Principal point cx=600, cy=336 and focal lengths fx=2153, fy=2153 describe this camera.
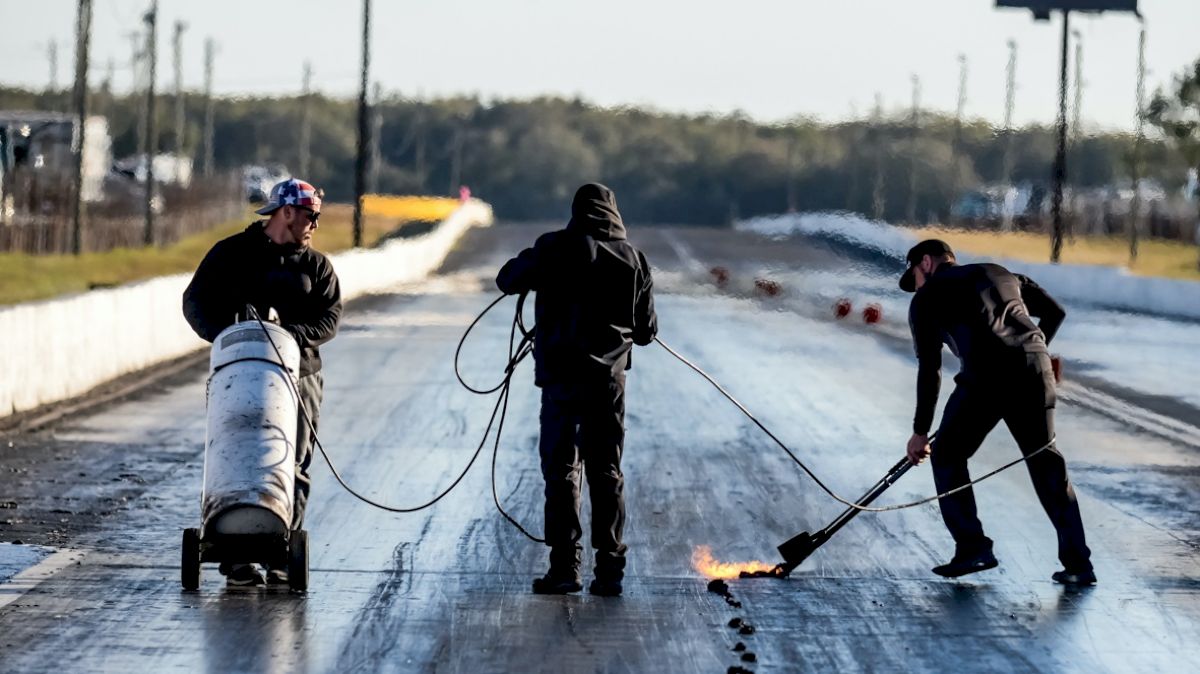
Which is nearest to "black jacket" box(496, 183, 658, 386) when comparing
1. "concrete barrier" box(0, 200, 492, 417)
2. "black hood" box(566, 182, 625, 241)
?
"black hood" box(566, 182, 625, 241)

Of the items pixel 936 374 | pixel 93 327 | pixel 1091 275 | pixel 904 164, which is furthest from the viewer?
pixel 904 164

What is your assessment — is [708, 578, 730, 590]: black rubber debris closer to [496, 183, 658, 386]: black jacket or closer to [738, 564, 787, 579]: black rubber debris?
[738, 564, 787, 579]: black rubber debris

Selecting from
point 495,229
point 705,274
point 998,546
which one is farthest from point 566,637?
point 495,229

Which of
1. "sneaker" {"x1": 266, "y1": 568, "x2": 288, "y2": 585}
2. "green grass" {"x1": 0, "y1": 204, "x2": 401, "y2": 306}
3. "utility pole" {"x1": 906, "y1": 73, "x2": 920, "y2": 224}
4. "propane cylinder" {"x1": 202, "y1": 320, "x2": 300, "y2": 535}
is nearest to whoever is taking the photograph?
"propane cylinder" {"x1": 202, "y1": 320, "x2": 300, "y2": 535}

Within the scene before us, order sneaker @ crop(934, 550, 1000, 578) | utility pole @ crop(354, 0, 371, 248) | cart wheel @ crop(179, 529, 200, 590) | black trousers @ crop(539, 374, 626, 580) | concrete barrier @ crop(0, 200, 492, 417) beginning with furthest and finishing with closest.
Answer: utility pole @ crop(354, 0, 371, 248) → concrete barrier @ crop(0, 200, 492, 417) → sneaker @ crop(934, 550, 1000, 578) → black trousers @ crop(539, 374, 626, 580) → cart wheel @ crop(179, 529, 200, 590)

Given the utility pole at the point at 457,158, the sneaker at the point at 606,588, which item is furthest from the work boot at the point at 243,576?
the utility pole at the point at 457,158

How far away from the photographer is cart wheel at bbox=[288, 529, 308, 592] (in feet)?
30.7

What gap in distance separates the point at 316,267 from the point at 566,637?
233 cm

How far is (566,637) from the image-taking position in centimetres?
856

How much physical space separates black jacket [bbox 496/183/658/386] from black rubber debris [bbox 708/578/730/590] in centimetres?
109

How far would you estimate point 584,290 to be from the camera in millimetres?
9422

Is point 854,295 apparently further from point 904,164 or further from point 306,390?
point 904,164

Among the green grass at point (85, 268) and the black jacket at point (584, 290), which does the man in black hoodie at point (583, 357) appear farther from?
the green grass at point (85, 268)

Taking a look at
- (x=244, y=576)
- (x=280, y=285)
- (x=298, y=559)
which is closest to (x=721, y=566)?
(x=298, y=559)
